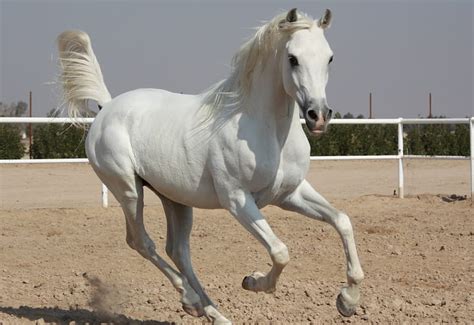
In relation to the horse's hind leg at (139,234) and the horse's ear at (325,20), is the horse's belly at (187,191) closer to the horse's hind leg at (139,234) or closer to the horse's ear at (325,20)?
the horse's hind leg at (139,234)

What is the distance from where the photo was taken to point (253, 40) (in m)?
4.95

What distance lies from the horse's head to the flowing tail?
217 centimetres

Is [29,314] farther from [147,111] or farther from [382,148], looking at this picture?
[382,148]

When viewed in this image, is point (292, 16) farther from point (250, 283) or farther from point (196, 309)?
point (196, 309)

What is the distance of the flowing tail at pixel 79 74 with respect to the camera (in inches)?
250

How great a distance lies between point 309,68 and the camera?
4.43m

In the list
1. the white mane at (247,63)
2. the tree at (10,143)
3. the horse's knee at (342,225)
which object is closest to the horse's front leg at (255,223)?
the horse's knee at (342,225)

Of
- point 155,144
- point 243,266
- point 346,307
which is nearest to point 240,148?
point 155,144

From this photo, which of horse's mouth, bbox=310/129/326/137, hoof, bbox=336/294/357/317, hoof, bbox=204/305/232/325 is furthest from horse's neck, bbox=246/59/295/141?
hoof, bbox=204/305/232/325

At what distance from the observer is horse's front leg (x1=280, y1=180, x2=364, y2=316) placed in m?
4.87

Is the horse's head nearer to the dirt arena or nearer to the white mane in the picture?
the white mane

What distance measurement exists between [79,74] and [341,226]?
8.53 feet

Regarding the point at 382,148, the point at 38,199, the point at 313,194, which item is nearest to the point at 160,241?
the point at 313,194

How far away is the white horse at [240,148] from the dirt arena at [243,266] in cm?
80
